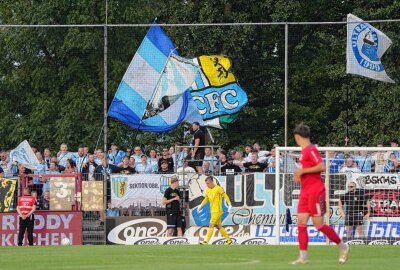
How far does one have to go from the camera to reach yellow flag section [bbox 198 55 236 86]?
31078 mm

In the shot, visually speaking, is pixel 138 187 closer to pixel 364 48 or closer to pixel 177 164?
pixel 177 164

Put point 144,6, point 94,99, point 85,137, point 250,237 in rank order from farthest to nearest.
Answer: point 144,6, point 94,99, point 85,137, point 250,237

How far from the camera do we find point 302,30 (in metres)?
47.7

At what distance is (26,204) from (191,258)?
427 inches

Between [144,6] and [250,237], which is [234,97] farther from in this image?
[144,6]

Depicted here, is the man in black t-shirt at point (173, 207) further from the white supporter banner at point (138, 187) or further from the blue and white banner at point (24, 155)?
the blue and white banner at point (24, 155)

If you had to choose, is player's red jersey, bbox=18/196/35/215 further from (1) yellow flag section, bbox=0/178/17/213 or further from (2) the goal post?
(2) the goal post

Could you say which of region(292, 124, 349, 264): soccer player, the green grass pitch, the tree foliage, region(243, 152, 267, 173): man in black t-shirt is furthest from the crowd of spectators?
region(292, 124, 349, 264): soccer player

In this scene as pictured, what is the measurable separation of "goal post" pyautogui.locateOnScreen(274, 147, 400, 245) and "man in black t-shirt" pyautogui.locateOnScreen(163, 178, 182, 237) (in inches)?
98.6

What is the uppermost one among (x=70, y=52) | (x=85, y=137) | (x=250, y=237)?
Result: (x=70, y=52)

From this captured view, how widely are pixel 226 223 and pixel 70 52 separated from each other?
69.0 ft

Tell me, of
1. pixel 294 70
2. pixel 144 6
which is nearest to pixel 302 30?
pixel 294 70

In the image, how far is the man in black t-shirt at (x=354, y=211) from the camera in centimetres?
2909

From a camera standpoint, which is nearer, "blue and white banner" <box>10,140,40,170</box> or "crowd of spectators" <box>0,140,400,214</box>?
"crowd of spectators" <box>0,140,400,214</box>
